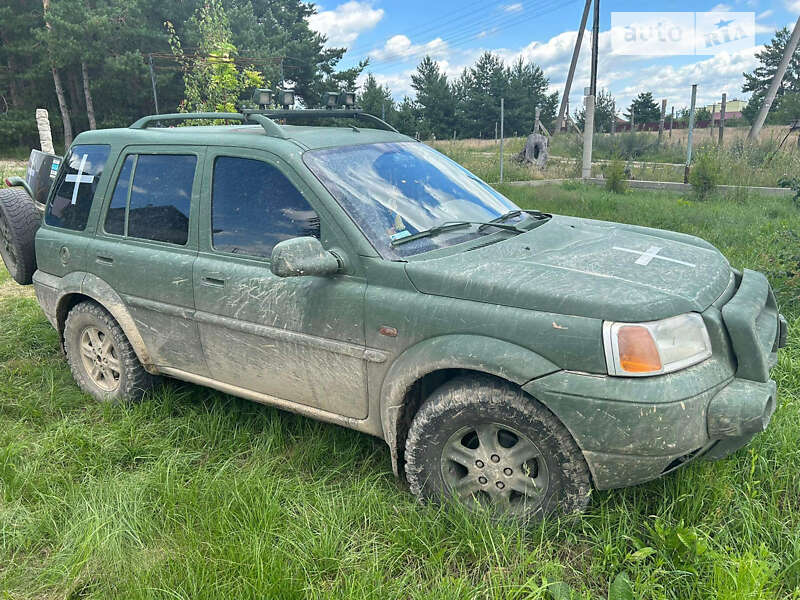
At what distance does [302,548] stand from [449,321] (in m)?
1.11

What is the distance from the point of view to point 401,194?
3139mm

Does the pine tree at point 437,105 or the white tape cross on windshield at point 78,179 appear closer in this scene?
the white tape cross on windshield at point 78,179

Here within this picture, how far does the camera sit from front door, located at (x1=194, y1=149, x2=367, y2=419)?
286 centimetres

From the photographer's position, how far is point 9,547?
2.69 m

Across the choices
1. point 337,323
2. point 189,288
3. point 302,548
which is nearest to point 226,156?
point 189,288

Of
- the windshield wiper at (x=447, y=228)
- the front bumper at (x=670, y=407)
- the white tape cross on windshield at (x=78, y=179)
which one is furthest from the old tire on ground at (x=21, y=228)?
the front bumper at (x=670, y=407)

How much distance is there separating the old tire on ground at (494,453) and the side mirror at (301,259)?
736 mm

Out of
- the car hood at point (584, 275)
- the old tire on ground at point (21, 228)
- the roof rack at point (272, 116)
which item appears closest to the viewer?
the car hood at point (584, 275)

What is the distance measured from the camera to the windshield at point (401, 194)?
2898 mm

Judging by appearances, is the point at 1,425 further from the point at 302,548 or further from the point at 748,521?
the point at 748,521

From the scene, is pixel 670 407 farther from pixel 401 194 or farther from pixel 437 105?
pixel 437 105

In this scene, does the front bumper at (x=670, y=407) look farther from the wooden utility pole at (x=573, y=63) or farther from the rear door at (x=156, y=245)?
the wooden utility pole at (x=573, y=63)

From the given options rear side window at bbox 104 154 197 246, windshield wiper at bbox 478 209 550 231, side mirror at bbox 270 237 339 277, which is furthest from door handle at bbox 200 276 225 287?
windshield wiper at bbox 478 209 550 231

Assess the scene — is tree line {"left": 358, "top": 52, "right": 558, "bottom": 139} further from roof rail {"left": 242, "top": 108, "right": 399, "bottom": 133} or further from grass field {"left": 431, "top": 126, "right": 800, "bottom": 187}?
roof rail {"left": 242, "top": 108, "right": 399, "bottom": 133}
